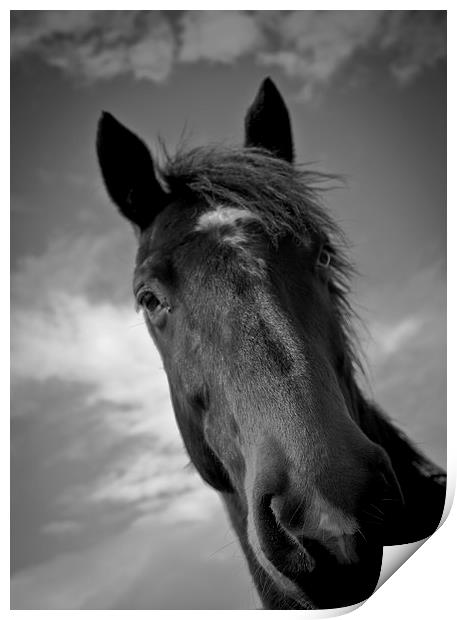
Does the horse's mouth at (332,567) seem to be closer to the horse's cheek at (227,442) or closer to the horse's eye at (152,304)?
the horse's cheek at (227,442)

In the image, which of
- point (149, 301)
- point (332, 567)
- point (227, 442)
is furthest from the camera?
point (149, 301)

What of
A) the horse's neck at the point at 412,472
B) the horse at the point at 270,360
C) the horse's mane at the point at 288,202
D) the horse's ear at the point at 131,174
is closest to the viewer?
the horse at the point at 270,360

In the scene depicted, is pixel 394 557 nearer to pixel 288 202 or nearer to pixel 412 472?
pixel 412 472

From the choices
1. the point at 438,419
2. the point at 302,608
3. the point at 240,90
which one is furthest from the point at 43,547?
the point at 240,90

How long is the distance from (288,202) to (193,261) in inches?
13.2

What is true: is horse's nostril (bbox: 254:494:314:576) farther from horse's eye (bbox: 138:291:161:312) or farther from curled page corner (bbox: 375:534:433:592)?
horse's eye (bbox: 138:291:161:312)

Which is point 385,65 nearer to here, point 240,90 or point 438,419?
point 240,90

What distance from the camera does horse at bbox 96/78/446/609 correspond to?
1134 mm

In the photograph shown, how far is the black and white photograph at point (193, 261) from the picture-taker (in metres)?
1.66

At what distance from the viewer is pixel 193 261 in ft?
5.18

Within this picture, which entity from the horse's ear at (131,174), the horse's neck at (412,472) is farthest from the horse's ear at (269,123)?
the horse's neck at (412,472)

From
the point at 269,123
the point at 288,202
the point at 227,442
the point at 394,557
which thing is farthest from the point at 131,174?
the point at 394,557

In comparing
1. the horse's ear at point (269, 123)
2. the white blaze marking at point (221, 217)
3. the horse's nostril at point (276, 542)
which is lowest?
the horse's nostril at point (276, 542)

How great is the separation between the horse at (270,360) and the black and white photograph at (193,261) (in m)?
0.01
